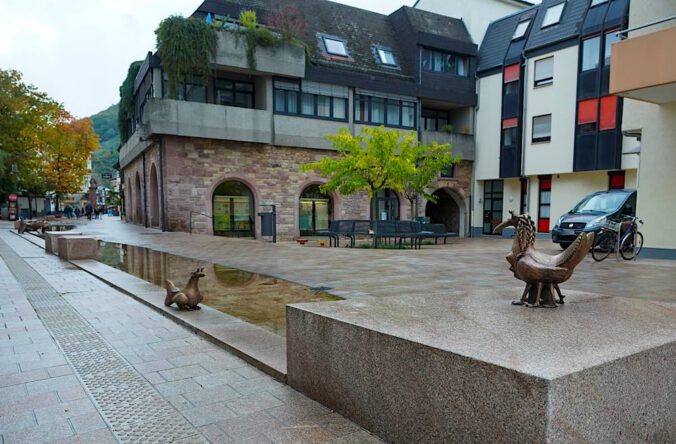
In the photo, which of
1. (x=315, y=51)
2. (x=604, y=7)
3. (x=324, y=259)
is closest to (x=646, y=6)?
A: (x=324, y=259)

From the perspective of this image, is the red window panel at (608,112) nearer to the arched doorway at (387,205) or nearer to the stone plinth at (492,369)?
the arched doorway at (387,205)

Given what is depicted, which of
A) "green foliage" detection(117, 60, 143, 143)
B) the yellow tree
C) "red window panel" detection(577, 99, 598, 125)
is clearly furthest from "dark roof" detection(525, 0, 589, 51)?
the yellow tree

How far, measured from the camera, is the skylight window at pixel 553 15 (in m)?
24.7

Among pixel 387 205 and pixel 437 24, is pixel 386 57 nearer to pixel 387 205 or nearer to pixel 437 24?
Answer: pixel 437 24

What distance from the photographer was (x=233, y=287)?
7.81 meters

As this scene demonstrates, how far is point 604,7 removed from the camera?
868 inches

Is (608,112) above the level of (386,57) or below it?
below

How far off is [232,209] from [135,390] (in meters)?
21.2

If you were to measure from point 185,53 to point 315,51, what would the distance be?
772 cm

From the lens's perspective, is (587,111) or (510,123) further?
(510,123)

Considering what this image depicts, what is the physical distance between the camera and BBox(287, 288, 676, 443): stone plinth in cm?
188

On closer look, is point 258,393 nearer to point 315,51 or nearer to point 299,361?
point 299,361

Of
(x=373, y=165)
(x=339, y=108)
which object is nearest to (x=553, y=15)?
(x=339, y=108)

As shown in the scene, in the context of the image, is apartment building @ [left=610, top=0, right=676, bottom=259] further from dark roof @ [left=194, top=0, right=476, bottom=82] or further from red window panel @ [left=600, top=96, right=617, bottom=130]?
dark roof @ [left=194, top=0, right=476, bottom=82]
